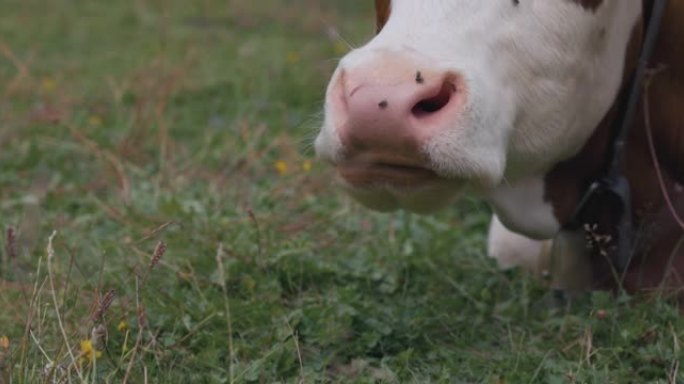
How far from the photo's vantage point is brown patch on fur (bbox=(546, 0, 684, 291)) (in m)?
3.30

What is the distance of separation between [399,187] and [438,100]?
0.19 m

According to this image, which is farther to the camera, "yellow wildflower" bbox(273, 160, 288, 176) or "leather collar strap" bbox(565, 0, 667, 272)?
"yellow wildflower" bbox(273, 160, 288, 176)

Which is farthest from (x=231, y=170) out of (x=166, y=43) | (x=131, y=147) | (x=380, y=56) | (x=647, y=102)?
(x=166, y=43)

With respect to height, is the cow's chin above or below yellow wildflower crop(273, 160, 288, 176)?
above

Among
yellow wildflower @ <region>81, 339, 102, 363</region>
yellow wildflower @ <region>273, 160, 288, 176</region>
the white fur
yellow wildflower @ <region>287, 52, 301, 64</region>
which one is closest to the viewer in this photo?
yellow wildflower @ <region>81, 339, 102, 363</region>

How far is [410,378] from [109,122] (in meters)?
3.29

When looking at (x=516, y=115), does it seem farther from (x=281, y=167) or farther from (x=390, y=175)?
(x=281, y=167)

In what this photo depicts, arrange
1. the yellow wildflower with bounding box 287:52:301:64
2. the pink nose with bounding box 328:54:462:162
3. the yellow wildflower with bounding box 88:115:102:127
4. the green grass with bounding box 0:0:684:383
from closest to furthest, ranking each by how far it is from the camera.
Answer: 1. the pink nose with bounding box 328:54:462:162
2. the green grass with bounding box 0:0:684:383
3. the yellow wildflower with bounding box 88:115:102:127
4. the yellow wildflower with bounding box 287:52:301:64

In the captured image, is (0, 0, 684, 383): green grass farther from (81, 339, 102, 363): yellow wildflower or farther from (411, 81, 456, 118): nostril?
(411, 81, 456, 118): nostril

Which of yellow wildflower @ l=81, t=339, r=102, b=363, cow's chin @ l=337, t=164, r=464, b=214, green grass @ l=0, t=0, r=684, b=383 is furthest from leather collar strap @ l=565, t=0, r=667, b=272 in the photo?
yellow wildflower @ l=81, t=339, r=102, b=363

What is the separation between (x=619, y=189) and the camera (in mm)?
3312

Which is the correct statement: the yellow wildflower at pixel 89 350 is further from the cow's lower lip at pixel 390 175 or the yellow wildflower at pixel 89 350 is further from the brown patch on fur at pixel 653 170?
the brown patch on fur at pixel 653 170

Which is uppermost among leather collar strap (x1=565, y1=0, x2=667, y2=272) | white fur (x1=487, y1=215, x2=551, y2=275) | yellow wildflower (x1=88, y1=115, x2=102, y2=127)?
leather collar strap (x1=565, y1=0, x2=667, y2=272)

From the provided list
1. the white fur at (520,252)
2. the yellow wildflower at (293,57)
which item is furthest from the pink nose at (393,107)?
the yellow wildflower at (293,57)
